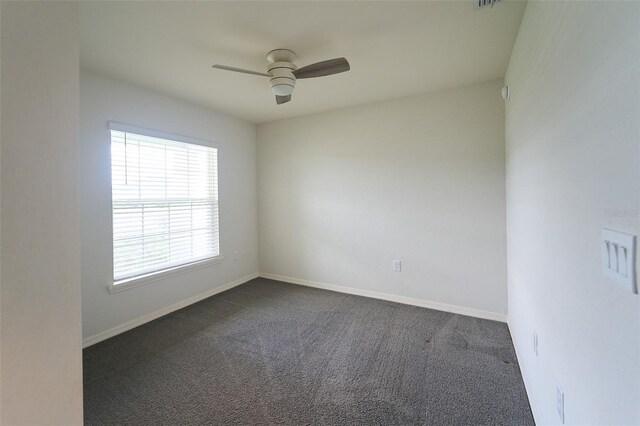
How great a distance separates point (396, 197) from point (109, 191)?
3042mm

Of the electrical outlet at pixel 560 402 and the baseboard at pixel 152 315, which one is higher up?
the electrical outlet at pixel 560 402

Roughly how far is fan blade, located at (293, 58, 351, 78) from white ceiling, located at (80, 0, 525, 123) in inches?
7.3

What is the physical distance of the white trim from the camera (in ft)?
8.43

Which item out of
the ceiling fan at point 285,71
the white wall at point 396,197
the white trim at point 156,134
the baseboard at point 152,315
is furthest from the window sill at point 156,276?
the ceiling fan at point 285,71

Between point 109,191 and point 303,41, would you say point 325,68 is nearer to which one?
point 303,41

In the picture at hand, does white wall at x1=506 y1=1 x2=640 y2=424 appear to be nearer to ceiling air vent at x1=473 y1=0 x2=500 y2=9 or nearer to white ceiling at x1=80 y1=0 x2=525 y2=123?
ceiling air vent at x1=473 y1=0 x2=500 y2=9

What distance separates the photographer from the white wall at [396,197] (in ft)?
9.13

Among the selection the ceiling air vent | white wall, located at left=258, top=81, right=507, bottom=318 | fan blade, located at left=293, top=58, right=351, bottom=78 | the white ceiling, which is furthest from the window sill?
the ceiling air vent

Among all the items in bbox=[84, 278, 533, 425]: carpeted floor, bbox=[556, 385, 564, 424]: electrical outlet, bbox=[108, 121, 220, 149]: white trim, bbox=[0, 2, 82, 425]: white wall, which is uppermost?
bbox=[108, 121, 220, 149]: white trim

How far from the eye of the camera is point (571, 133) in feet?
3.25

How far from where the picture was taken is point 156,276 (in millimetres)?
2928

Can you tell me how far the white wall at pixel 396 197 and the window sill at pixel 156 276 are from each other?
1.02 m

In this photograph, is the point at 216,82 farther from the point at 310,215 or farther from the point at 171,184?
the point at 310,215

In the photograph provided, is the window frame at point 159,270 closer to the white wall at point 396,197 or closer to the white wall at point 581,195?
the white wall at point 396,197
